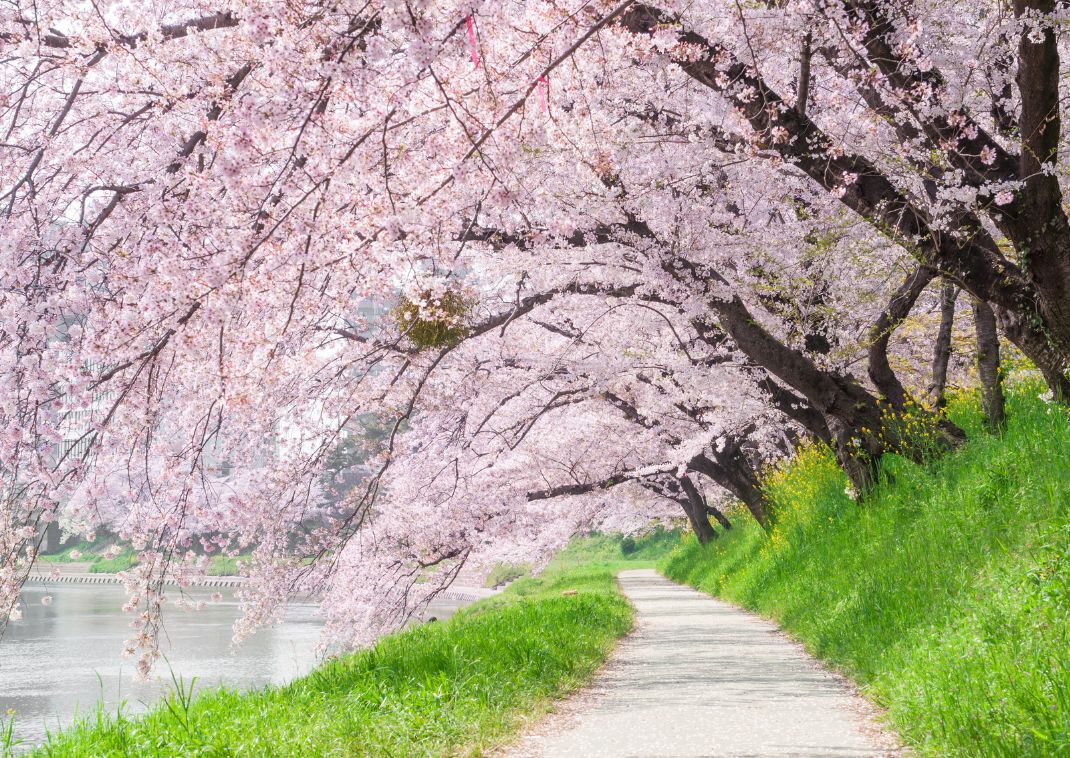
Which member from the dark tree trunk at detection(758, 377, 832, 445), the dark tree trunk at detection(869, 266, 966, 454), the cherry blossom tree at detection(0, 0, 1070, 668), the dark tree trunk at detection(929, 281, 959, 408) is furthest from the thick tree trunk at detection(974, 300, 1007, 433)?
the dark tree trunk at detection(758, 377, 832, 445)

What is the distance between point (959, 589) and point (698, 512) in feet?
67.3

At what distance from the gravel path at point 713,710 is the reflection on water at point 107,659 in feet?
16.3

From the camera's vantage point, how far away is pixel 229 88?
549 centimetres

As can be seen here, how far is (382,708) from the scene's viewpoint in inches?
231

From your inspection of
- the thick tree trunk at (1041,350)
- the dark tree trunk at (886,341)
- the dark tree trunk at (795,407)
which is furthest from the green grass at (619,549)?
the thick tree trunk at (1041,350)

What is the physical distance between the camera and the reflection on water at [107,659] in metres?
15.1

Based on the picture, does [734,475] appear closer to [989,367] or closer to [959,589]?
[989,367]

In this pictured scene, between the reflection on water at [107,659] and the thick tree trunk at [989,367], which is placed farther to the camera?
the reflection on water at [107,659]

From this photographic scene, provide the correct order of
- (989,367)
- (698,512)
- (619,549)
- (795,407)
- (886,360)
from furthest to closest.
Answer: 1. (619,549)
2. (698,512)
3. (795,407)
4. (886,360)
5. (989,367)

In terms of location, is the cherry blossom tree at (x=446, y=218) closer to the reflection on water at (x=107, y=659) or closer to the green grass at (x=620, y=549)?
the reflection on water at (x=107, y=659)

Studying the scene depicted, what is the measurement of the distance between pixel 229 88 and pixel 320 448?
556 centimetres

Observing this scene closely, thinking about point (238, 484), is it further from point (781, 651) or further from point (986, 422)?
point (986, 422)

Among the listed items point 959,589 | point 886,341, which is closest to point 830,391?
point 886,341

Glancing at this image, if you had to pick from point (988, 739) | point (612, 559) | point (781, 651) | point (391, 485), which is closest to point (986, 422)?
point (781, 651)
